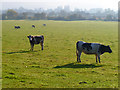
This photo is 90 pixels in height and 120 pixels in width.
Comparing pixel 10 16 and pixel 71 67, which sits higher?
pixel 10 16

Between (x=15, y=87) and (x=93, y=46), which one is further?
(x=93, y=46)

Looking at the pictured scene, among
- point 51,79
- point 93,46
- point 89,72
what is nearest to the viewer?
point 51,79

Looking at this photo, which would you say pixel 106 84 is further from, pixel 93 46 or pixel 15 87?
pixel 93 46

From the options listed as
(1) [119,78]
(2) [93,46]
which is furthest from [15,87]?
(2) [93,46]

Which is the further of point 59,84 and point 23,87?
point 59,84

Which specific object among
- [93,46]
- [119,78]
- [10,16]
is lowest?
[119,78]

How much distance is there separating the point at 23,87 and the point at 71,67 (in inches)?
235

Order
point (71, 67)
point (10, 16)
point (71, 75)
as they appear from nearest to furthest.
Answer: point (71, 75)
point (71, 67)
point (10, 16)

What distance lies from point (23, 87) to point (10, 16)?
196 meters

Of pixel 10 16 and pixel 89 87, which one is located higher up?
pixel 10 16

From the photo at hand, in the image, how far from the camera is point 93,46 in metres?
17.5

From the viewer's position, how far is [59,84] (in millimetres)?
11266

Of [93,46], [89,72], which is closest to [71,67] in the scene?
[89,72]

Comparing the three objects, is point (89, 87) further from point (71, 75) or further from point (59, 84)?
point (71, 75)
